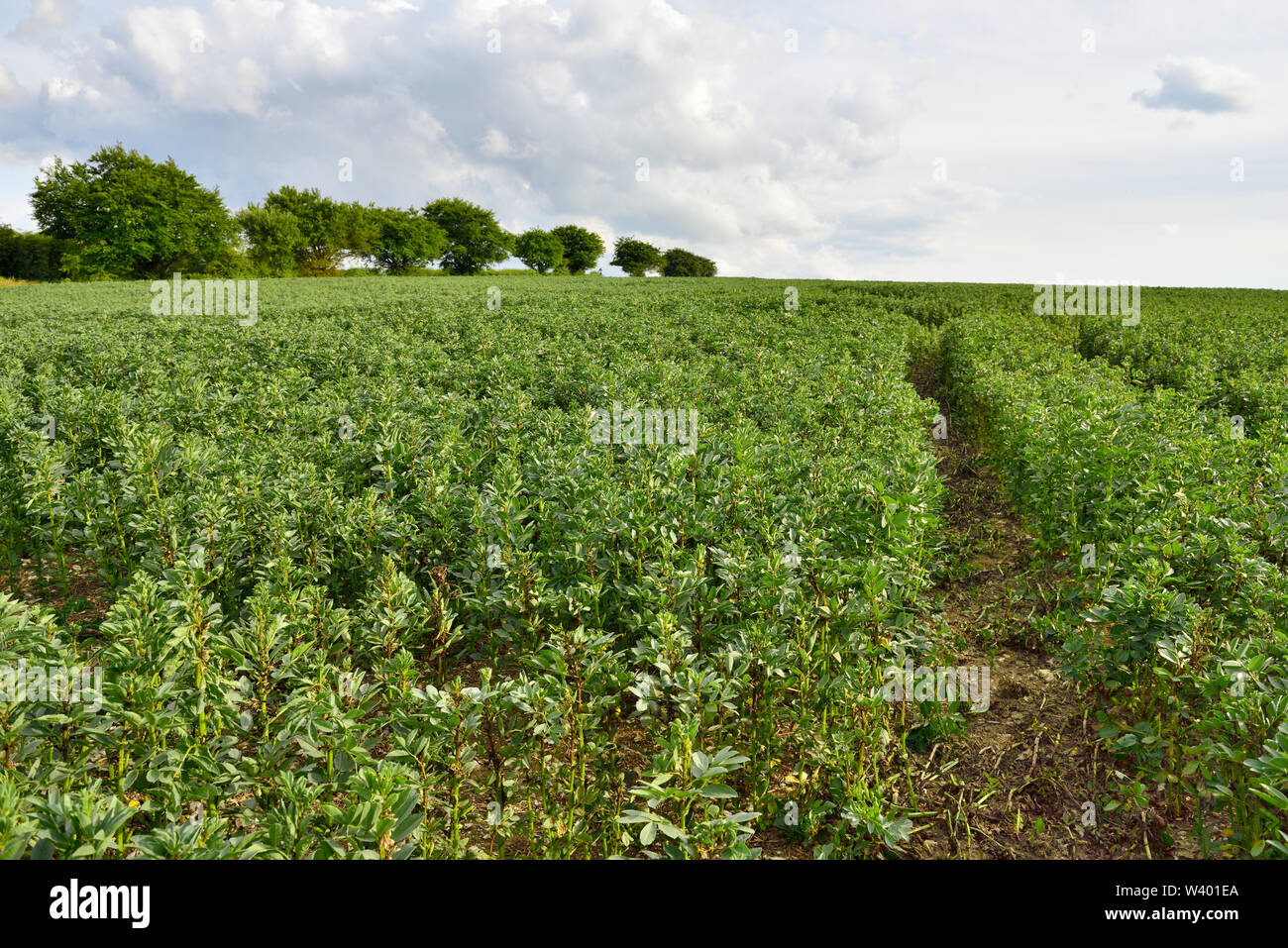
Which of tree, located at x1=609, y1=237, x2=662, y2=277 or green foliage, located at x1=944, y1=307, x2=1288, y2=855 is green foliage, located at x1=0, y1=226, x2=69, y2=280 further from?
green foliage, located at x1=944, y1=307, x2=1288, y2=855

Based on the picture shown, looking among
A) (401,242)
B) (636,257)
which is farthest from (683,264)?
(401,242)

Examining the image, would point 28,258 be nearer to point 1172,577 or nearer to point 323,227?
point 323,227

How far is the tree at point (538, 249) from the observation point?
302ft

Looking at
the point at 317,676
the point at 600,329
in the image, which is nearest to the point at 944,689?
the point at 317,676

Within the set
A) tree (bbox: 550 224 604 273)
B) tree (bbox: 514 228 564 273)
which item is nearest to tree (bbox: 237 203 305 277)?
tree (bbox: 514 228 564 273)

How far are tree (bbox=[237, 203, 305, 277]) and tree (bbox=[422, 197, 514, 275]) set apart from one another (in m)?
21.4

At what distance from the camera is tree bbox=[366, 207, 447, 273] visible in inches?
3093

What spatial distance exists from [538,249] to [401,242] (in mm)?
20286
